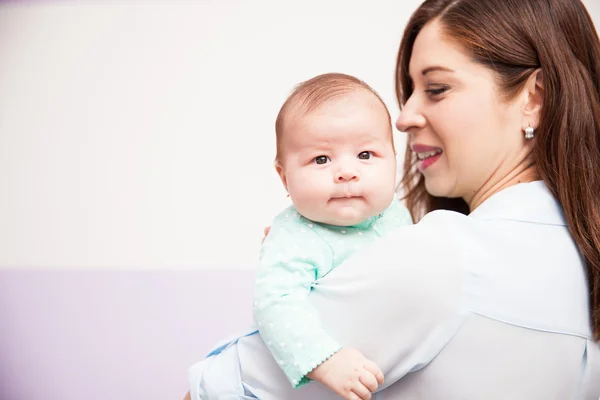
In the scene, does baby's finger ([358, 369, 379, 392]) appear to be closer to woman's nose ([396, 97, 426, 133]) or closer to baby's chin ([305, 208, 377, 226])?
baby's chin ([305, 208, 377, 226])

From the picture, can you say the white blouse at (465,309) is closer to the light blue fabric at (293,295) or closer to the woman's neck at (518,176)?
the light blue fabric at (293,295)

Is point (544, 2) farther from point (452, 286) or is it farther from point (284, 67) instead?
point (284, 67)

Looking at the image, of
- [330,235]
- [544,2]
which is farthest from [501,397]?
[544,2]

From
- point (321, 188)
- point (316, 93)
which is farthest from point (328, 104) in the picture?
point (321, 188)

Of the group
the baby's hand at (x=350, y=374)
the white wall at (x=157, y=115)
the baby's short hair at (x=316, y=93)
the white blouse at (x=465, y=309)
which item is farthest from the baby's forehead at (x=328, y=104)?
the white wall at (x=157, y=115)

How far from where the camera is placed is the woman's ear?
155cm

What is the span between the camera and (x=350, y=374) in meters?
1.19

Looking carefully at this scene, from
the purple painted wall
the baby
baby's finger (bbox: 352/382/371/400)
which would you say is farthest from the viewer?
the purple painted wall

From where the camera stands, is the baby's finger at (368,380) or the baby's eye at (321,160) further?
the baby's eye at (321,160)

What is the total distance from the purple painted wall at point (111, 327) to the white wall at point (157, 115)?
0.11m

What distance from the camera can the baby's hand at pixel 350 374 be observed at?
1.18m

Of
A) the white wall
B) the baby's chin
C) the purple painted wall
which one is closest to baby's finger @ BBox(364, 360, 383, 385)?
the baby's chin

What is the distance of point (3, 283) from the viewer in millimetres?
4059

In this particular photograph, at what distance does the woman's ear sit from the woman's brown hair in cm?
1
